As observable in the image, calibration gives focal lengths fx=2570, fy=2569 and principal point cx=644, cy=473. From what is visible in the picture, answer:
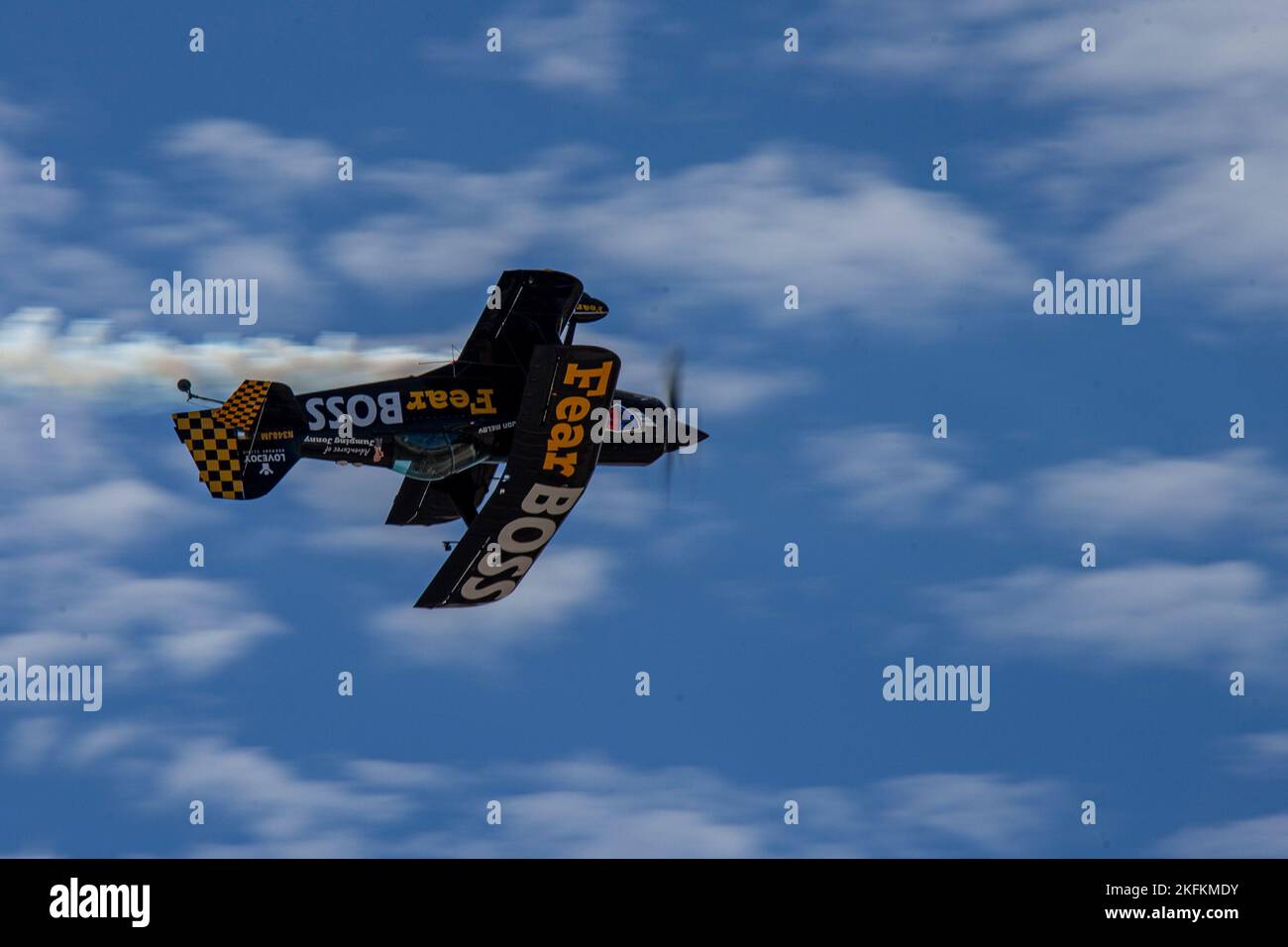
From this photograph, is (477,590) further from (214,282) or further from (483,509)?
(214,282)

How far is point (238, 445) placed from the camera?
1907 inches

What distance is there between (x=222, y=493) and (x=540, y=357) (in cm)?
665

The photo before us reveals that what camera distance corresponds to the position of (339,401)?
49.0m

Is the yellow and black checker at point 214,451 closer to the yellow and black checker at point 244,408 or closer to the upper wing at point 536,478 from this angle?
the yellow and black checker at point 244,408

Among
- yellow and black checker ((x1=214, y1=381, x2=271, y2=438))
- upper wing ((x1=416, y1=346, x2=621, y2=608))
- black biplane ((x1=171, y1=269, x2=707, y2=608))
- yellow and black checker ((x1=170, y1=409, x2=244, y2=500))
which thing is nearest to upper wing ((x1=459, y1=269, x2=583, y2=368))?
black biplane ((x1=171, y1=269, x2=707, y2=608))

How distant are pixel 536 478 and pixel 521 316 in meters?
4.37

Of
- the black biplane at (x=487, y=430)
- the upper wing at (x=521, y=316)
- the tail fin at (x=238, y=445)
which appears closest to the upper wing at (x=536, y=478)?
the black biplane at (x=487, y=430)

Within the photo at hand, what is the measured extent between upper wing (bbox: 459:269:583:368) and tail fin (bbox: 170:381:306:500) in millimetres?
4510

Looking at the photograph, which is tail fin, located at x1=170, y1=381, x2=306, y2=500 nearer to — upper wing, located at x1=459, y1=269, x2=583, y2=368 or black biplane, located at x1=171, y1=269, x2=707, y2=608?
black biplane, located at x1=171, y1=269, x2=707, y2=608

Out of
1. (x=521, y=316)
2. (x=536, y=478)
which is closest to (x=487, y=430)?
(x=536, y=478)

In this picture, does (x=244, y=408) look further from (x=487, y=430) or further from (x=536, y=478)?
(x=536, y=478)
